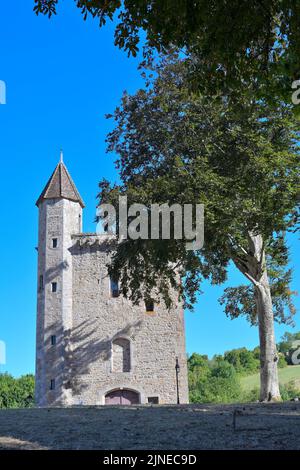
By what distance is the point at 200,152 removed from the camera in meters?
18.9

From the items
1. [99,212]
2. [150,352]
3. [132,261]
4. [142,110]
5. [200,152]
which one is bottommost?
[150,352]

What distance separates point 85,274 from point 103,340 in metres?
4.39

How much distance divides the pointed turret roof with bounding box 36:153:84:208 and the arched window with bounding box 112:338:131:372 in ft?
32.4

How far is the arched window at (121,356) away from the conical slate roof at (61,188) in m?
9.86

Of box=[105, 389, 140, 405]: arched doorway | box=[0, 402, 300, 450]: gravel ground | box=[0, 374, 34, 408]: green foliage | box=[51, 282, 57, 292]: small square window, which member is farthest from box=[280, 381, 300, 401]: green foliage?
box=[0, 402, 300, 450]: gravel ground

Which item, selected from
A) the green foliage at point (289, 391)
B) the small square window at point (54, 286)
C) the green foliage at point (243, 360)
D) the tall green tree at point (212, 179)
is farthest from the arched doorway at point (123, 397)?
the green foliage at point (243, 360)

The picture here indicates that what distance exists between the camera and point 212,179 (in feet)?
57.8

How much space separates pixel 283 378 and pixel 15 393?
3946 cm

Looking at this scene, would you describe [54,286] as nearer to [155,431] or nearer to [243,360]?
[155,431]

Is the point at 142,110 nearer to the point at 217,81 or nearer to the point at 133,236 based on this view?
→ the point at 133,236

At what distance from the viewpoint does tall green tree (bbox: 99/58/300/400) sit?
17.4m

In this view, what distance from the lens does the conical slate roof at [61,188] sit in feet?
124

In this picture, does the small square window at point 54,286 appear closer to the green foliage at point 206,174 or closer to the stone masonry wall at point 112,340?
the stone masonry wall at point 112,340
